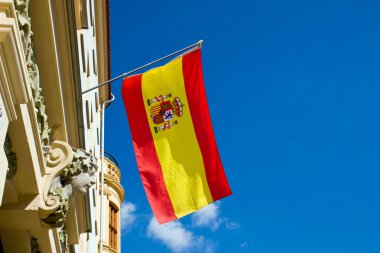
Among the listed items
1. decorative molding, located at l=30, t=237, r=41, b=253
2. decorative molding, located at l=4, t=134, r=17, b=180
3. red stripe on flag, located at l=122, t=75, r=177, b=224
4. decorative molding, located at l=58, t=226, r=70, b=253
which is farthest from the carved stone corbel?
red stripe on flag, located at l=122, t=75, r=177, b=224

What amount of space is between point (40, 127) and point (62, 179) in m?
0.90

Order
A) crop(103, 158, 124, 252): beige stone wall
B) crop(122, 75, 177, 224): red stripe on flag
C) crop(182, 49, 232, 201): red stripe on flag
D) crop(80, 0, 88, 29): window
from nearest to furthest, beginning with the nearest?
crop(122, 75, 177, 224): red stripe on flag, crop(182, 49, 232, 201): red stripe on flag, crop(80, 0, 88, 29): window, crop(103, 158, 124, 252): beige stone wall

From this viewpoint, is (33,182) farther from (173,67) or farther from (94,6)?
(94,6)

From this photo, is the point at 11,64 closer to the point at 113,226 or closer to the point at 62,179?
the point at 62,179

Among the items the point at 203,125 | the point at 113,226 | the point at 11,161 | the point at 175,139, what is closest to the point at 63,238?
the point at 175,139

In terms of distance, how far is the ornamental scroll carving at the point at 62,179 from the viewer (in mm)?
6840

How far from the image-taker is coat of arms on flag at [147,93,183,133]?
977 cm

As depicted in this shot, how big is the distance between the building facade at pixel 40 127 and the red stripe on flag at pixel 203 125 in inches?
87.3

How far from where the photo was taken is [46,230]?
768 cm

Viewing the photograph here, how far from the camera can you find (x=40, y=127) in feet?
22.3

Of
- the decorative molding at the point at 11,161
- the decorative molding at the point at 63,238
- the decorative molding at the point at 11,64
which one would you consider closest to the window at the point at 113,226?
the decorative molding at the point at 63,238

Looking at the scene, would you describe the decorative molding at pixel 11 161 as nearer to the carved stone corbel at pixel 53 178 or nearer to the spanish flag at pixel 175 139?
the carved stone corbel at pixel 53 178

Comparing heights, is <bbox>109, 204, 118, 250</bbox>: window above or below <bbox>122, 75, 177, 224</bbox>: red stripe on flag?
above

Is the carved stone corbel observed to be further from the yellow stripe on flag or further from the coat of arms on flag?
the coat of arms on flag
